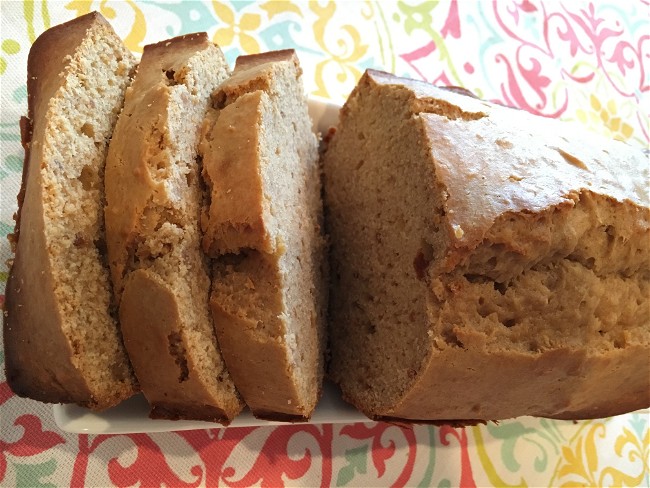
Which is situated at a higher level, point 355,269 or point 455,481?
point 355,269

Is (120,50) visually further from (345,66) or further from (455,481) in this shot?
(455,481)

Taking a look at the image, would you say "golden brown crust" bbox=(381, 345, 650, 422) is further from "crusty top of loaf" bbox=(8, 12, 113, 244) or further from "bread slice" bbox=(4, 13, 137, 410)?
"crusty top of loaf" bbox=(8, 12, 113, 244)

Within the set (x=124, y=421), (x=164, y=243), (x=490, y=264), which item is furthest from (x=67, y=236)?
(x=490, y=264)

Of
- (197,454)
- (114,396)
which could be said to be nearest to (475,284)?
(114,396)

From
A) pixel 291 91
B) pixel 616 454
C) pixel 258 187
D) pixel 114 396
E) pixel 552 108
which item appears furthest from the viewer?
pixel 552 108

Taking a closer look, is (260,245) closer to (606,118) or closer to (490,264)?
(490,264)

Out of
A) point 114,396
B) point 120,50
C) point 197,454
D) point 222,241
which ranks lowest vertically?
point 197,454
